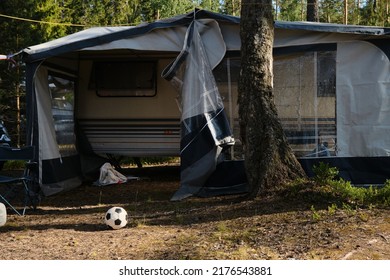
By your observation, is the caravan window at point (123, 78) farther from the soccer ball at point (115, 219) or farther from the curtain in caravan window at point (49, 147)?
the soccer ball at point (115, 219)

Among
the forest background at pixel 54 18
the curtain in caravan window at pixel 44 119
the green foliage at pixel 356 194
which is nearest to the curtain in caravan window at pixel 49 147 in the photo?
the curtain in caravan window at pixel 44 119

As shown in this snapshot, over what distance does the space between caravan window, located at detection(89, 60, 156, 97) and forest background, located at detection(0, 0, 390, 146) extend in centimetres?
148

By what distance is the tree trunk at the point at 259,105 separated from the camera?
5992 millimetres

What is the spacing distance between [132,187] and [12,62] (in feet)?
9.41

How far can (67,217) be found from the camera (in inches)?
237

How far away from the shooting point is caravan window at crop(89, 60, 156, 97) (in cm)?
905

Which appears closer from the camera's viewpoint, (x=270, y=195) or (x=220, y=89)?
(x=270, y=195)

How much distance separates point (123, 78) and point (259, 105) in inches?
149

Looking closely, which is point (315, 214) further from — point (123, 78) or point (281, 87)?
point (123, 78)

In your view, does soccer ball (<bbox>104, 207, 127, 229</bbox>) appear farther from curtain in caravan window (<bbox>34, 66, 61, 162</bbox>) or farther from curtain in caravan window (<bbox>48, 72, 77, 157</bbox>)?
curtain in caravan window (<bbox>48, 72, 77, 157</bbox>)

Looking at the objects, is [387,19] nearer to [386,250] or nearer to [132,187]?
[132,187]

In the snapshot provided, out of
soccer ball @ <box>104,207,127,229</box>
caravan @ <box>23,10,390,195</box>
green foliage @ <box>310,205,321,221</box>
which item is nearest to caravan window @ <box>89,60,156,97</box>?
caravan @ <box>23,10,390,195</box>

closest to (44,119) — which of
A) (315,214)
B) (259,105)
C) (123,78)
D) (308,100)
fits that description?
(123,78)

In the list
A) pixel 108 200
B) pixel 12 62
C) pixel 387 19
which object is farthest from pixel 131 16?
pixel 108 200
